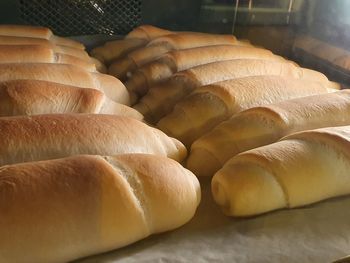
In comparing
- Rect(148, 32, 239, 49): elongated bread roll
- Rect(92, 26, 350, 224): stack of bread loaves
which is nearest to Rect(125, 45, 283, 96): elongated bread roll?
Rect(92, 26, 350, 224): stack of bread loaves

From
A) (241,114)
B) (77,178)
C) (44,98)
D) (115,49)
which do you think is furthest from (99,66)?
(77,178)

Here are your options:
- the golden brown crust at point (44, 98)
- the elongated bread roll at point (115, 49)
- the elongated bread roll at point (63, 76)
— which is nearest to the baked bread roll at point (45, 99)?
the golden brown crust at point (44, 98)

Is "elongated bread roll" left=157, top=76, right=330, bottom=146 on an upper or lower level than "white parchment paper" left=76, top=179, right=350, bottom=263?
upper

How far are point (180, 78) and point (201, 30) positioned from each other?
63 centimetres

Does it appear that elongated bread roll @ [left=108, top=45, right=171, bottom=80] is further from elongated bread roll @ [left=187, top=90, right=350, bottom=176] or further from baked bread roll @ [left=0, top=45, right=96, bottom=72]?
elongated bread roll @ [left=187, top=90, right=350, bottom=176]

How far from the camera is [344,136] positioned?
0.98 metres

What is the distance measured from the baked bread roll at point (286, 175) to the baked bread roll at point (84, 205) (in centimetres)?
9

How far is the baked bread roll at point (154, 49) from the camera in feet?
5.23

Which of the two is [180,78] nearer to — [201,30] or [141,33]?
[141,33]

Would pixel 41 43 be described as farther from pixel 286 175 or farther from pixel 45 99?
pixel 286 175

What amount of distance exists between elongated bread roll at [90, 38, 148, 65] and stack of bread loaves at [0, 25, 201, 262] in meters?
0.57

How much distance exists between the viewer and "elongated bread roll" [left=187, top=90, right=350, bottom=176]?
1062mm

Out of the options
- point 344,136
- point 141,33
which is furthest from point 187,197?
point 141,33

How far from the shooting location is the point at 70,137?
0.94 meters
